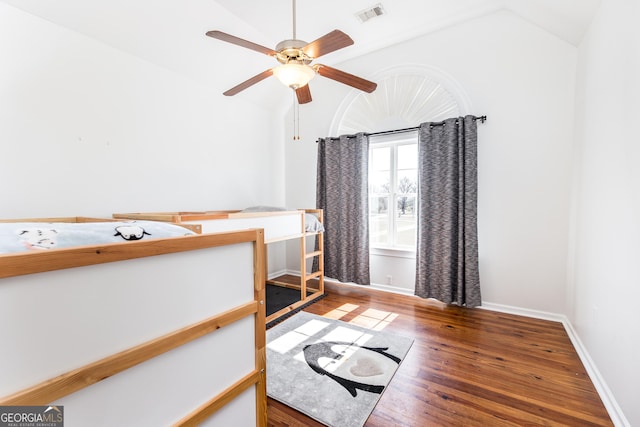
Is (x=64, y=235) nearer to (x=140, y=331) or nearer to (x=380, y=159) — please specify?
(x=140, y=331)

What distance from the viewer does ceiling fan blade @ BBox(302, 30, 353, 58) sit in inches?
63.5

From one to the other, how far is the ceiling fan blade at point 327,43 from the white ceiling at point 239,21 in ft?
3.62

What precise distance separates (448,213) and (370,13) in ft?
7.00

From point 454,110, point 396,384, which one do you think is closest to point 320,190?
point 454,110

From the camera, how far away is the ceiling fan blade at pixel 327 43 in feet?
5.29

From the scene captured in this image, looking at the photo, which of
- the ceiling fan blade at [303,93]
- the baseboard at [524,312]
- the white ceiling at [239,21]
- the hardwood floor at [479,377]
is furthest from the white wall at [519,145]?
the ceiling fan blade at [303,93]

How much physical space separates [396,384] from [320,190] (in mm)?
2445

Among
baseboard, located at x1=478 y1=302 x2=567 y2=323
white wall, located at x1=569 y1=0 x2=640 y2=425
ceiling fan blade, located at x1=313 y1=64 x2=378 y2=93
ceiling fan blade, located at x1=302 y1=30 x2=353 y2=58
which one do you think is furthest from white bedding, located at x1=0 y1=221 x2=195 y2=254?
baseboard, located at x1=478 y1=302 x2=567 y2=323

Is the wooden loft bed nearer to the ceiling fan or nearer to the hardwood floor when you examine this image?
the hardwood floor

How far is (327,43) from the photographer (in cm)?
168

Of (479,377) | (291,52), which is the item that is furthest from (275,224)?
(479,377)

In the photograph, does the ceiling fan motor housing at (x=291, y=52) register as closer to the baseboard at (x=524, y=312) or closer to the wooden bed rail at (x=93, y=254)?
the wooden bed rail at (x=93, y=254)

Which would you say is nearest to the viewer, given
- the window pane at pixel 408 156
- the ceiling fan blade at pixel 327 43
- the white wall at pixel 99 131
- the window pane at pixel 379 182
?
the ceiling fan blade at pixel 327 43

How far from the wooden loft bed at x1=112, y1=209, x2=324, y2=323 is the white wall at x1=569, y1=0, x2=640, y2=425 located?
2.24 m
